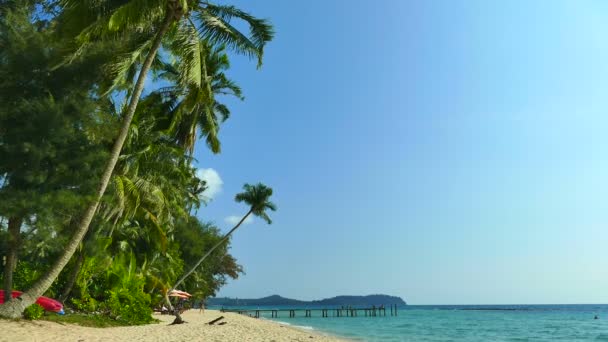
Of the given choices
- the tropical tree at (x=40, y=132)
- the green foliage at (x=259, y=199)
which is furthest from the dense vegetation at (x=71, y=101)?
the green foliage at (x=259, y=199)

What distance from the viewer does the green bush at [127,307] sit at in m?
19.6

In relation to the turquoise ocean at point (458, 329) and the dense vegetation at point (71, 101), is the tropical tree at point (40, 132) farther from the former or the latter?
the turquoise ocean at point (458, 329)

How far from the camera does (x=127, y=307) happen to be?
19875 millimetres

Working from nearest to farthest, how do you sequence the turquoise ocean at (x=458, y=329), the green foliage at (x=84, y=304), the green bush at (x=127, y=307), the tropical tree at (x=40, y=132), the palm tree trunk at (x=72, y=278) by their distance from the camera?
the tropical tree at (x=40, y=132)
the palm tree trunk at (x=72, y=278)
the green foliage at (x=84, y=304)
the green bush at (x=127, y=307)
the turquoise ocean at (x=458, y=329)

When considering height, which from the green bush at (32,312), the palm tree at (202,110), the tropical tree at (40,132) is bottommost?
the green bush at (32,312)

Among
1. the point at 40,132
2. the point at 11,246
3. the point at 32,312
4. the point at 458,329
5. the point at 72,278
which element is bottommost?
the point at 458,329

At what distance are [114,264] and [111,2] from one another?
514 inches

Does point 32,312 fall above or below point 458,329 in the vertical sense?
above

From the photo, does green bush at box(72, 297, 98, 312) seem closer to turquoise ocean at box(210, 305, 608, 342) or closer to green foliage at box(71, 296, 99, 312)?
green foliage at box(71, 296, 99, 312)

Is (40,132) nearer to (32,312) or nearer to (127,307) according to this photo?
(32,312)

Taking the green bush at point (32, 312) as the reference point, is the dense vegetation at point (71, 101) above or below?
above

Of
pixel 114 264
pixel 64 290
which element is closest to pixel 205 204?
pixel 114 264

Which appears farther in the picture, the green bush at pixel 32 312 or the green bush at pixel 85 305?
the green bush at pixel 85 305

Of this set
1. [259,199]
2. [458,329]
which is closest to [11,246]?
[259,199]
